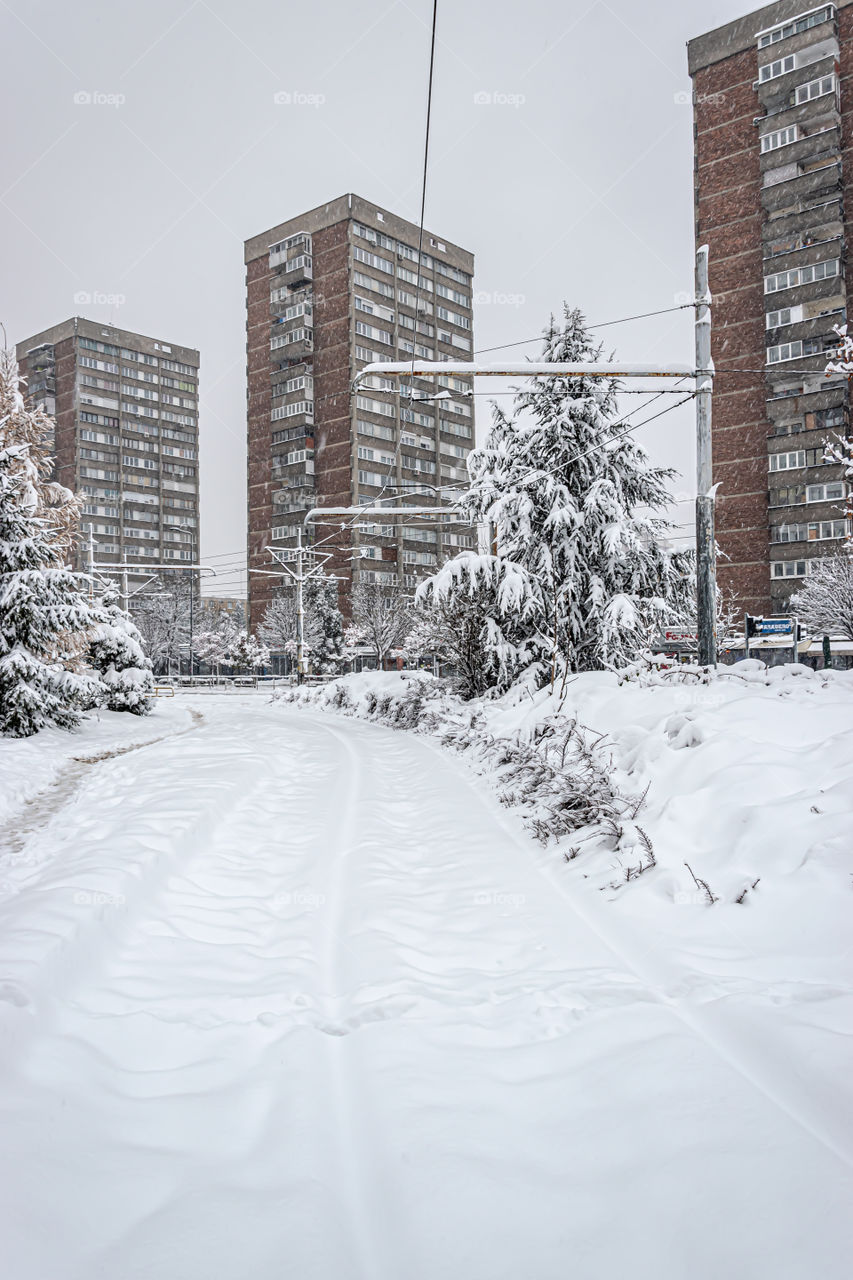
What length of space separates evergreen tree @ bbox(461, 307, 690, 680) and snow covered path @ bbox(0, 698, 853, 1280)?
1091 centimetres

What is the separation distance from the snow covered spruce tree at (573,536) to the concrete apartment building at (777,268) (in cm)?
3776

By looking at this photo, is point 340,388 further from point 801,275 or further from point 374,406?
point 801,275

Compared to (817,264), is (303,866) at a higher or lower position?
lower

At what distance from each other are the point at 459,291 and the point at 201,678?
2644 inches

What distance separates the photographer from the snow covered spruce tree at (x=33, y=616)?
14.7 metres

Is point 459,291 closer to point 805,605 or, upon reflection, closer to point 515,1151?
point 805,605

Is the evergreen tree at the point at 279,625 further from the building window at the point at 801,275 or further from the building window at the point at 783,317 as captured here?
the building window at the point at 801,275

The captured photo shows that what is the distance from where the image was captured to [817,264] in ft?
162

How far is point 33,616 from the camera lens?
583 inches

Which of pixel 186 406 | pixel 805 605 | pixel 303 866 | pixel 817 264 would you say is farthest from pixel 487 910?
pixel 186 406

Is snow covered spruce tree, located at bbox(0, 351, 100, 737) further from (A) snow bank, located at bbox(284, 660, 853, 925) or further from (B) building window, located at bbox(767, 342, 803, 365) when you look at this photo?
(B) building window, located at bbox(767, 342, 803, 365)

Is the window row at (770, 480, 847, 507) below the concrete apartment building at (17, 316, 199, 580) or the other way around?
below

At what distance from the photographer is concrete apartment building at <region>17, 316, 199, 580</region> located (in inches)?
4331

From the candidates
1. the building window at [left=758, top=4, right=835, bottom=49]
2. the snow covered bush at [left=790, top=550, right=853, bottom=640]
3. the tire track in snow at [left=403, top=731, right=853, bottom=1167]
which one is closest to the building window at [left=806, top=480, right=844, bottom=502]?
the snow covered bush at [left=790, top=550, right=853, bottom=640]
